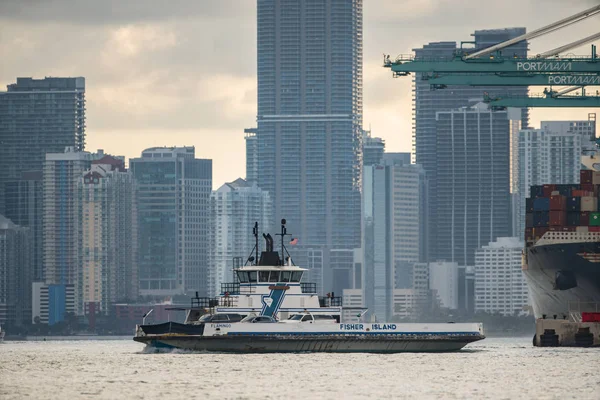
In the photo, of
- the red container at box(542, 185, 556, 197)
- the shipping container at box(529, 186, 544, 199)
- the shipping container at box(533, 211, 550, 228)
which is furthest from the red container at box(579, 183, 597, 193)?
the shipping container at box(529, 186, 544, 199)

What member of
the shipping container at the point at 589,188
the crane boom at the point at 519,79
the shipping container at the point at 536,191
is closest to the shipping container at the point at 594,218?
the shipping container at the point at 589,188

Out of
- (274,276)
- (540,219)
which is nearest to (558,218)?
(540,219)

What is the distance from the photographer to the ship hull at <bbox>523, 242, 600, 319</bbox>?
133 metres

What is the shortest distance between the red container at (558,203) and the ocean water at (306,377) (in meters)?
36.4

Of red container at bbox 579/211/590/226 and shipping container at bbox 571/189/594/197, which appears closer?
red container at bbox 579/211/590/226

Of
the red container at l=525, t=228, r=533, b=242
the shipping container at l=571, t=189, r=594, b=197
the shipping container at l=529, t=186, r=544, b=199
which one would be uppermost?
the shipping container at l=529, t=186, r=544, b=199

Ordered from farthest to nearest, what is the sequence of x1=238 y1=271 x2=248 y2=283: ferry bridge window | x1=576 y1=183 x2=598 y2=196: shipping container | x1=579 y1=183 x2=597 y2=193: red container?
1. x1=579 y1=183 x2=597 y2=193: red container
2. x1=576 y1=183 x2=598 y2=196: shipping container
3. x1=238 y1=271 x2=248 y2=283: ferry bridge window

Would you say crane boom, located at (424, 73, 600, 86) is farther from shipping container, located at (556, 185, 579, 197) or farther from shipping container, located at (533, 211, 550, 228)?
shipping container, located at (533, 211, 550, 228)

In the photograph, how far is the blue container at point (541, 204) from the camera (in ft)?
462

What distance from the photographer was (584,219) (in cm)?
13825

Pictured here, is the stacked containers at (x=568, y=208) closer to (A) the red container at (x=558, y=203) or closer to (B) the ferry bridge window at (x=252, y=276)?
(A) the red container at (x=558, y=203)

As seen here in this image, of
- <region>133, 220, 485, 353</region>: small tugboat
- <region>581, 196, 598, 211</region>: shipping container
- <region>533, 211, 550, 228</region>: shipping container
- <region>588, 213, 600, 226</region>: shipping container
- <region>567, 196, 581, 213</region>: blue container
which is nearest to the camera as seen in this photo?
<region>133, 220, 485, 353</region>: small tugboat

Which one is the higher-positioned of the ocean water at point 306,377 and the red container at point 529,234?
the red container at point 529,234

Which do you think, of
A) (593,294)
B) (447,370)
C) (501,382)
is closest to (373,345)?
(447,370)
